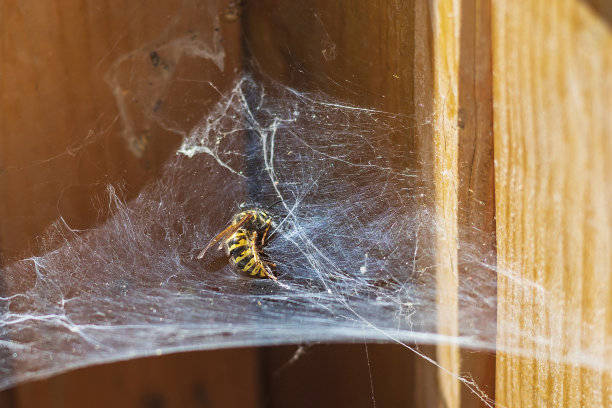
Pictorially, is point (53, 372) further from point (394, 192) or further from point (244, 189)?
point (394, 192)

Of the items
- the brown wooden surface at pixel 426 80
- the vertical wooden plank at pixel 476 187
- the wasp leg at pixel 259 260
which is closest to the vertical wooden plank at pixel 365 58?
the brown wooden surface at pixel 426 80

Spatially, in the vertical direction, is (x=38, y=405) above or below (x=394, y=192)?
below

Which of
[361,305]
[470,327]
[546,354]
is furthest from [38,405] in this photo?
[546,354]

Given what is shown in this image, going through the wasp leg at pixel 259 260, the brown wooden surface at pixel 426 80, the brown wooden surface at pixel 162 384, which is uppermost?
the brown wooden surface at pixel 426 80

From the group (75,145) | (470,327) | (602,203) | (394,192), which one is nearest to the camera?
(602,203)

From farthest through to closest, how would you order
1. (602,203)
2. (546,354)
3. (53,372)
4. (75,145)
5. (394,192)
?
(53,372)
(75,145)
(394,192)
(546,354)
(602,203)

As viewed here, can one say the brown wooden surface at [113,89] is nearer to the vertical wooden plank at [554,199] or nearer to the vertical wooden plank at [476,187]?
the vertical wooden plank at [476,187]

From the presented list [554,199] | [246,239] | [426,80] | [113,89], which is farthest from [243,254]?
[554,199]
